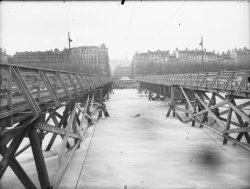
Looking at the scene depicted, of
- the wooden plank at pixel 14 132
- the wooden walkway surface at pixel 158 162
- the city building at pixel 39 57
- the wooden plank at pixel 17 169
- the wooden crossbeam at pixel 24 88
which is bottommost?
the wooden walkway surface at pixel 158 162

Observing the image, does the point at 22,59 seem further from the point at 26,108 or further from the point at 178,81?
the point at 26,108

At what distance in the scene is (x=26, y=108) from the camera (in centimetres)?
530

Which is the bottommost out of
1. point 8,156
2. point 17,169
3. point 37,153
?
point 17,169

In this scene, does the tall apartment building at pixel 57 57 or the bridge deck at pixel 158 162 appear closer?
the bridge deck at pixel 158 162

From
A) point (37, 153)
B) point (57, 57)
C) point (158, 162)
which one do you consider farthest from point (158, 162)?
point (57, 57)

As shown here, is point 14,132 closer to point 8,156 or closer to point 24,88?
point 8,156

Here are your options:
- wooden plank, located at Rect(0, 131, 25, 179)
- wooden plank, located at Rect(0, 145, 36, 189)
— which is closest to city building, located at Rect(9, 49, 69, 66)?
wooden plank, located at Rect(0, 145, 36, 189)

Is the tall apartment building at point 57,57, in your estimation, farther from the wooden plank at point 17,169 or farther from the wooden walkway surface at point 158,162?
the wooden plank at point 17,169

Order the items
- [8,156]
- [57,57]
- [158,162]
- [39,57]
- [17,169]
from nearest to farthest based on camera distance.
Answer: [8,156] < [17,169] < [158,162] < [39,57] < [57,57]

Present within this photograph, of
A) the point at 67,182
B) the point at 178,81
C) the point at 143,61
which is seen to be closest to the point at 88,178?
the point at 67,182

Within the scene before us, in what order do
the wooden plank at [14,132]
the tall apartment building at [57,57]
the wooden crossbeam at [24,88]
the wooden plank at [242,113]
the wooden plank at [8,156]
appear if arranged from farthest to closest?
the tall apartment building at [57,57], the wooden plank at [242,113], the wooden crossbeam at [24,88], the wooden plank at [8,156], the wooden plank at [14,132]

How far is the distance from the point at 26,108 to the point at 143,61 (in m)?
142

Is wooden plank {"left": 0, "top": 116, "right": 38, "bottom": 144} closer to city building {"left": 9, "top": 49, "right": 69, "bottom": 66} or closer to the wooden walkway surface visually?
the wooden walkway surface

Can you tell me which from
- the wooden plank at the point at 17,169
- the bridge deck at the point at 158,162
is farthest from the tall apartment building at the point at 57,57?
the wooden plank at the point at 17,169
